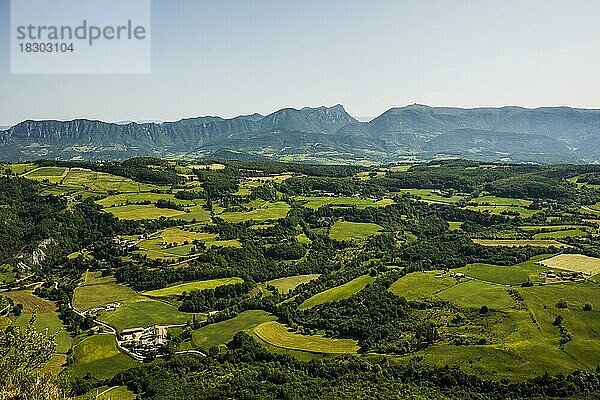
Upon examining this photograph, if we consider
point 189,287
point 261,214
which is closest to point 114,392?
point 189,287

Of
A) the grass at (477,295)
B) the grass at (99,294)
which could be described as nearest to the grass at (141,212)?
the grass at (99,294)

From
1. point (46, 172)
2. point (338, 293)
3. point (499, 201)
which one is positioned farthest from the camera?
point (46, 172)

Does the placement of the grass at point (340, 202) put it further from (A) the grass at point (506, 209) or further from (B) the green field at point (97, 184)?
(B) the green field at point (97, 184)

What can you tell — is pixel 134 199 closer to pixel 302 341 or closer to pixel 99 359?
pixel 99 359

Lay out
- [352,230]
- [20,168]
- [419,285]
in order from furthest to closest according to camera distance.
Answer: [20,168]
[352,230]
[419,285]

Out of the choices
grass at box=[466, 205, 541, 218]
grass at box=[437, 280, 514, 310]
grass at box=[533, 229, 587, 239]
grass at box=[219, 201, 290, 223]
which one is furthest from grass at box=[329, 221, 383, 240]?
grass at box=[437, 280, 514, 310]

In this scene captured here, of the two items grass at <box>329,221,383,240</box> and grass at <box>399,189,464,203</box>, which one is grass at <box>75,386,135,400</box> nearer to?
grass at <box>329,221,383,240</box>
